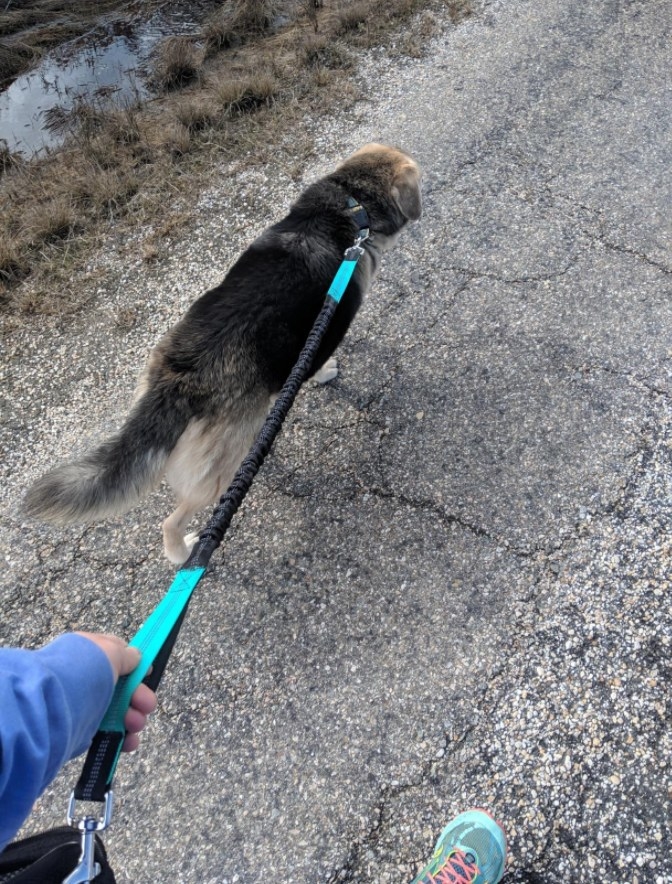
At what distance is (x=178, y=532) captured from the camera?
2.76 metres

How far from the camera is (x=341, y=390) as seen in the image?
348cm

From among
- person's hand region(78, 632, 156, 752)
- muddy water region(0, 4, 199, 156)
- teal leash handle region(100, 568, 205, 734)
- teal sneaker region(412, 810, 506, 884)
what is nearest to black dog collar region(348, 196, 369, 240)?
teal leash handle region(100, 568, 205, 734)

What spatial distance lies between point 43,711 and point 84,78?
8014 mm

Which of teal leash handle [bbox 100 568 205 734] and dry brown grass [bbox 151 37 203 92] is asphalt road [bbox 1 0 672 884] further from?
dry brown grass [bbox 151 37 203 92]

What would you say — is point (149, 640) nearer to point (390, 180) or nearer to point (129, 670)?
point (129, 670)

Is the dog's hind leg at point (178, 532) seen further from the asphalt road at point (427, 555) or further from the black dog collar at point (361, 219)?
the black dog collar at point (361, 219)

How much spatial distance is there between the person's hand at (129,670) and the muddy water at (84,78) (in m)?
6.11

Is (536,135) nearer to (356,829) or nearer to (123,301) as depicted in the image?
(123,301)

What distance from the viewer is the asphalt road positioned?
2.15 m

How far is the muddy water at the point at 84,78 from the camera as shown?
254 inches

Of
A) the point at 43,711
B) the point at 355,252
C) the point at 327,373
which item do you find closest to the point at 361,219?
the point at 355,252

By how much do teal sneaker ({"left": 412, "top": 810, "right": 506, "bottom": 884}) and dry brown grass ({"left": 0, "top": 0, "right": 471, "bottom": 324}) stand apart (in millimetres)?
3617

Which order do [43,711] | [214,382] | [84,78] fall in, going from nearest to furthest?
[43,711] → [214,382] → [84,78]

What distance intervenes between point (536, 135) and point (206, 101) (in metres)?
2.89
